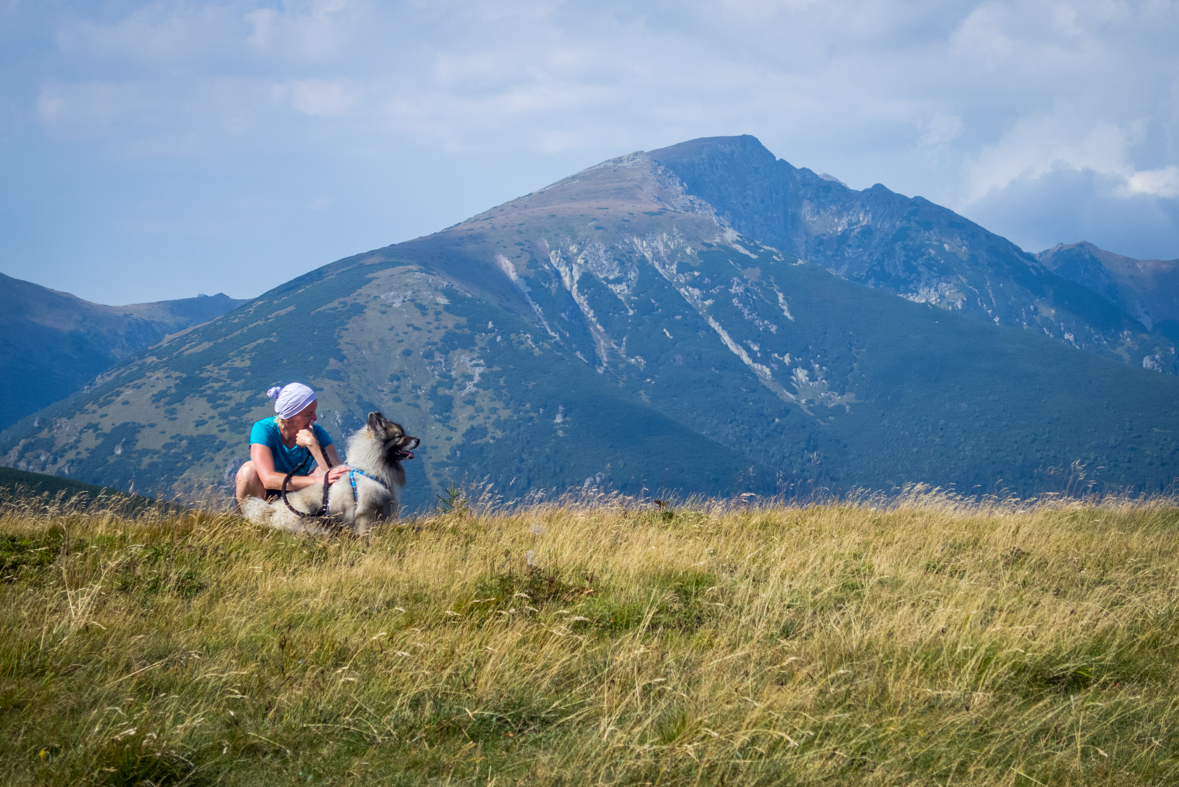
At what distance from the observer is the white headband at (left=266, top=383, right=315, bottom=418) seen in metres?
7.75

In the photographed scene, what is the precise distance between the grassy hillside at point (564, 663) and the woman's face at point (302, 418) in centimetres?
139

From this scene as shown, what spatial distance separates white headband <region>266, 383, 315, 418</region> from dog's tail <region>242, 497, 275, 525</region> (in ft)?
3.13

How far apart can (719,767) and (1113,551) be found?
259 inches

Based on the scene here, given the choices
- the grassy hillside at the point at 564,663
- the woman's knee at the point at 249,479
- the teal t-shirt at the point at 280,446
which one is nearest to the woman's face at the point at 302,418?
the teal t-shirt at the point at 280,446

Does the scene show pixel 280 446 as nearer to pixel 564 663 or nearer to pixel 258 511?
pixel 258 511

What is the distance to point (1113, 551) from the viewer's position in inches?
297

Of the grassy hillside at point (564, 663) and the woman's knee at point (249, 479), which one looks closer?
the grassy hillside at point (564, 663)

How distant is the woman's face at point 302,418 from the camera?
7.85 m

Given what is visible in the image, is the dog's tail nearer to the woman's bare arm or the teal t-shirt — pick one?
the woman's bare arm

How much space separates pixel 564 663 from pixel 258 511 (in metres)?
4.72

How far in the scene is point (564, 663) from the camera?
165 inches

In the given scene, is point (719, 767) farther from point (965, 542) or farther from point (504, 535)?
point (965, 542)

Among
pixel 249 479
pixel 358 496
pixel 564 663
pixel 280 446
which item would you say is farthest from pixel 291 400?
pixel 564 663

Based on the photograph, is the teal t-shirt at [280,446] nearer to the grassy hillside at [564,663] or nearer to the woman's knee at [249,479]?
the woman's knee at [249,479]
